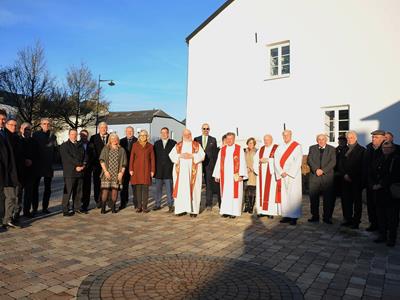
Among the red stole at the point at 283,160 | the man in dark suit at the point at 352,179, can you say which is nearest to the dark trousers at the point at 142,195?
the red stole at the point at 283,160

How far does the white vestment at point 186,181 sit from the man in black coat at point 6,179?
3.43m

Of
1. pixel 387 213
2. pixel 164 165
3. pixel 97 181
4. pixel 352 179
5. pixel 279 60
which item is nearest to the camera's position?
pixel 387 213

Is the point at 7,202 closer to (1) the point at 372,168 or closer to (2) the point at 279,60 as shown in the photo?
(1) the point at 372,168

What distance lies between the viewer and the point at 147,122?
57.2 meters

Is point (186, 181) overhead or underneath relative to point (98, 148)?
underneath

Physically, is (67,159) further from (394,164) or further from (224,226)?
(394,164)

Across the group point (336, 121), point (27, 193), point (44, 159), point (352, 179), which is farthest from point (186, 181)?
point (336, 121)

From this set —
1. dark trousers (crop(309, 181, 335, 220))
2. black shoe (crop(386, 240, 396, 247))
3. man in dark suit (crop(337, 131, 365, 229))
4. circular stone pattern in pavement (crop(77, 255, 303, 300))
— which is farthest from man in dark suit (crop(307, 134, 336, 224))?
circular stone pattern in pavement (crop(77, 255, 303, 300))

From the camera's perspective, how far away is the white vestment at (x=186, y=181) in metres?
8.65

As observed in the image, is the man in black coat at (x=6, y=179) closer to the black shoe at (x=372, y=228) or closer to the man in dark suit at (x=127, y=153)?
the man in dark suit at (x=127, y=153)

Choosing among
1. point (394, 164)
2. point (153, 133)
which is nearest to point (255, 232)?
point (394, 164)

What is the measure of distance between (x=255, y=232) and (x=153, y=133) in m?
51.0

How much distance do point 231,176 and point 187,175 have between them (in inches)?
40.5

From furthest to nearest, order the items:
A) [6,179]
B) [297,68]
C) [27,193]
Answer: [297,68]
[27,193]
[6,179]
